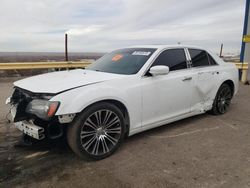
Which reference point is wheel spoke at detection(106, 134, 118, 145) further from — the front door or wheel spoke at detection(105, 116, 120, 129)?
the front door

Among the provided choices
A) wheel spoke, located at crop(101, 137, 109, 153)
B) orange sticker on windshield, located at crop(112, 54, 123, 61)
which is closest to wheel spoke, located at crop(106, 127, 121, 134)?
wheel spoke, located at crop(101, 137, 109, 153)

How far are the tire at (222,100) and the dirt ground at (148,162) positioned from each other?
2.94 feet

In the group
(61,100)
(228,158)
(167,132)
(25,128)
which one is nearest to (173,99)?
(167,132)

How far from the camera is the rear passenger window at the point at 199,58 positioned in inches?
175

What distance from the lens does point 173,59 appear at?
4.09 metres

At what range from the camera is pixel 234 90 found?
535 cm

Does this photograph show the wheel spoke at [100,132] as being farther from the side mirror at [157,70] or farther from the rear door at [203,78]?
the rear door at [203,78]

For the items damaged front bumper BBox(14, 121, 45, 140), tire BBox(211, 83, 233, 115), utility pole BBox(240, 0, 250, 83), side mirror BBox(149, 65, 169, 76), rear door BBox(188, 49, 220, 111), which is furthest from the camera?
utility pole BBox(240, 0, 250, 83)

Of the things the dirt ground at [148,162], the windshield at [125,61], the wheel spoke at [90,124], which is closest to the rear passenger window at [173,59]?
the windshield at [125,61]

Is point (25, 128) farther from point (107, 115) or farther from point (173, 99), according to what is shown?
point (173, 99)

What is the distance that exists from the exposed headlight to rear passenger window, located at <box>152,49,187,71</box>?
6.05 ft

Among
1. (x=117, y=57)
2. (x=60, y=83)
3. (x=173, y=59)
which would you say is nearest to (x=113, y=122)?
(x=60, y=83)

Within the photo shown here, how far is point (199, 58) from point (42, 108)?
3264 millimetres

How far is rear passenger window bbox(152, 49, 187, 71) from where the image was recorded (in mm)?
3877
